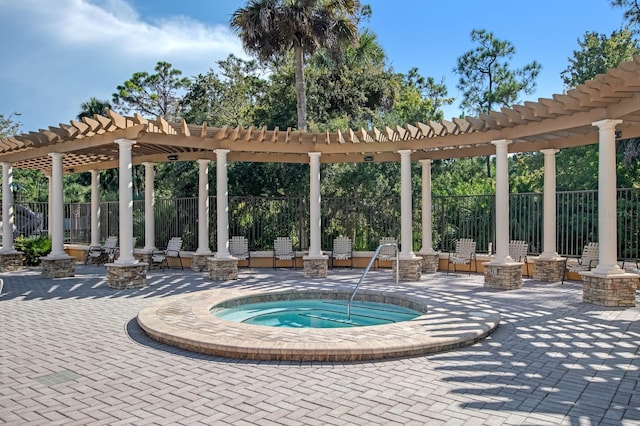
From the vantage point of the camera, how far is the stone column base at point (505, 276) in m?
10.5

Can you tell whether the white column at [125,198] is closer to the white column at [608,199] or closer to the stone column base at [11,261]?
the stone column base at [11,261]

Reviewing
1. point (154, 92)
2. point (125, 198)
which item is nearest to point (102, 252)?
point (125, 198)

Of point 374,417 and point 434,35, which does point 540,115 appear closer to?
point 374,417

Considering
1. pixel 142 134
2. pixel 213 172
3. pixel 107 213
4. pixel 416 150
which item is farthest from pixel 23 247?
pixel 416 150

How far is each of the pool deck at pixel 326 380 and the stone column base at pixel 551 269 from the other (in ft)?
12.2

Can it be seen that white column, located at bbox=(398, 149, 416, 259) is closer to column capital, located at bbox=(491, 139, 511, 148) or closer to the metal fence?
the metal fence

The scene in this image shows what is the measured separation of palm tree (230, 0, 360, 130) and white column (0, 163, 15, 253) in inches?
323

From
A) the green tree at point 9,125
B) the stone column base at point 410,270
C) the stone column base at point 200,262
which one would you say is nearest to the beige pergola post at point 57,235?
the stone column base at point 200,262

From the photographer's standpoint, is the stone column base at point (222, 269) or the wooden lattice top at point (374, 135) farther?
the stone column base at point (222, 269)

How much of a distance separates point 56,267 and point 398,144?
9071 millimetres

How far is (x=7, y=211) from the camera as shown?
1430 centimetres

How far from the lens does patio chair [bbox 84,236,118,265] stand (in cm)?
1564

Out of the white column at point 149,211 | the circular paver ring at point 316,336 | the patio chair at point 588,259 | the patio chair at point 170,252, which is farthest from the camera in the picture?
the white column at point 149,211

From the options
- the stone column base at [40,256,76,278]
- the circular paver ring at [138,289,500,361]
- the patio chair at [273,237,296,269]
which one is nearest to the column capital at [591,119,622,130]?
the circular paver ring at [138,289,500,361]
